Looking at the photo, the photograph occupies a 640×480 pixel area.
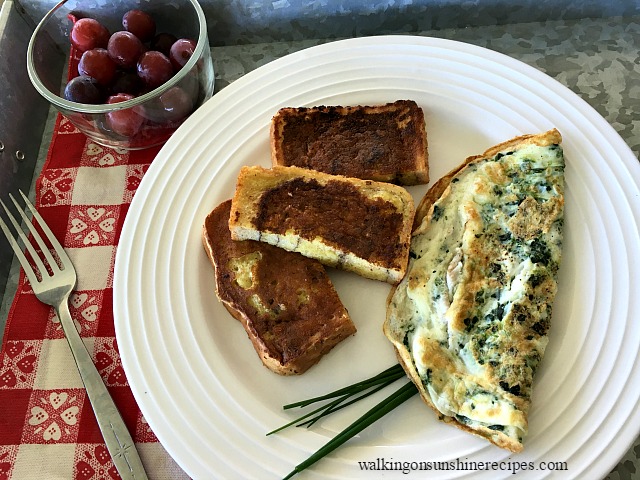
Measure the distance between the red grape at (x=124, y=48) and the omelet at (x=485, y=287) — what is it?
1107 millimetres

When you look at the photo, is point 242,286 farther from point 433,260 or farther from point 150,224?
point 433,260

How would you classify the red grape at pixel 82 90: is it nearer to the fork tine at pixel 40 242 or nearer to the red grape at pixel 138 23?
the red grape at pixel 138 23

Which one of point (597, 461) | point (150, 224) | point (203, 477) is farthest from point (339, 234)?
point (597, 461)

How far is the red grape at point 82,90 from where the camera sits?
77.1 inches

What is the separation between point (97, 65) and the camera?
6.51ft

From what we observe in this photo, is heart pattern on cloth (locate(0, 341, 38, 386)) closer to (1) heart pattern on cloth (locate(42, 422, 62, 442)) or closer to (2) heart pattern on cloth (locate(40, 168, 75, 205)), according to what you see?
(1) heart pattern on cloth (locate(42, 422, 62, 442))

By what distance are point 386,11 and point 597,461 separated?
172 centimetres

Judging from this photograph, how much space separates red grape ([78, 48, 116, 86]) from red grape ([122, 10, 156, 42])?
162mm

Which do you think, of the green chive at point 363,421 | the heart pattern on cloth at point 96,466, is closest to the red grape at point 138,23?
the heart pattern on cloth at point 96,466

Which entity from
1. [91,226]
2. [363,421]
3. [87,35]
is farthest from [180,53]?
[363,421]

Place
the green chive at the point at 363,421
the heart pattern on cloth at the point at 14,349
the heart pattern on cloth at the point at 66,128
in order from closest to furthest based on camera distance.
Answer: the green chive at the point at 363,421, the heart pattern on cloth at the point at 14,349, the heart pattern on cloth at the point at 66,128

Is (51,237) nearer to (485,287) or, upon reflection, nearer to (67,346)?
(67,346)

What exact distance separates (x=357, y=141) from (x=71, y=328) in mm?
1100

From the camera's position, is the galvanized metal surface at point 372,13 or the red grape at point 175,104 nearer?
the red grape at point 175,104
